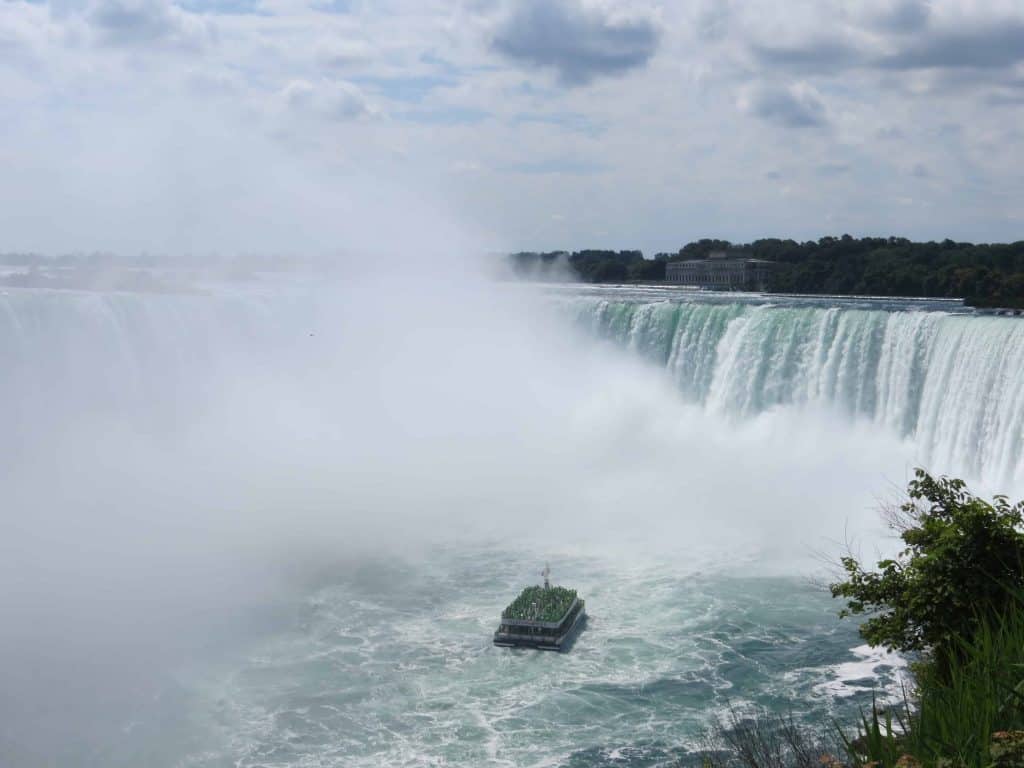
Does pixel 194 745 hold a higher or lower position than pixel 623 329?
lower

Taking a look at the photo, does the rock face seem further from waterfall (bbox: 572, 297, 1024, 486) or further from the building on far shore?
the building on far shore

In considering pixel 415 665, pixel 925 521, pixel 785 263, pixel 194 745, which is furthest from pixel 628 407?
pixel 785 263

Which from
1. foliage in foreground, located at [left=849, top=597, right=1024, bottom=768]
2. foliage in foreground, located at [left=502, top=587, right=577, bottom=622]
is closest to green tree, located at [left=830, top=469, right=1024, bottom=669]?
foliage in foreground, located at [left=849, top=597, right=1024, bottom=768]

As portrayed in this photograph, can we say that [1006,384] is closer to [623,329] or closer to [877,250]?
[623,329]

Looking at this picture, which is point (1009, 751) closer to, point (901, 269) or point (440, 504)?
point (440, 504)

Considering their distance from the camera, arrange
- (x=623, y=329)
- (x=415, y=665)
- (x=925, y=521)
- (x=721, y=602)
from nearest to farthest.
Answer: (x=925, y=521), (x=415, y=665), (x=721, y=602), (x=623, y=329)

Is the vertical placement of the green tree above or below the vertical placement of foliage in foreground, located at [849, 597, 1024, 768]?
below

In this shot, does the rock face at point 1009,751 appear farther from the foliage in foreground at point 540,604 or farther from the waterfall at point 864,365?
the waterfall at point 864,365

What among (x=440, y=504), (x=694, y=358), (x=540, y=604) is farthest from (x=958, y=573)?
(x=694, y=358)
